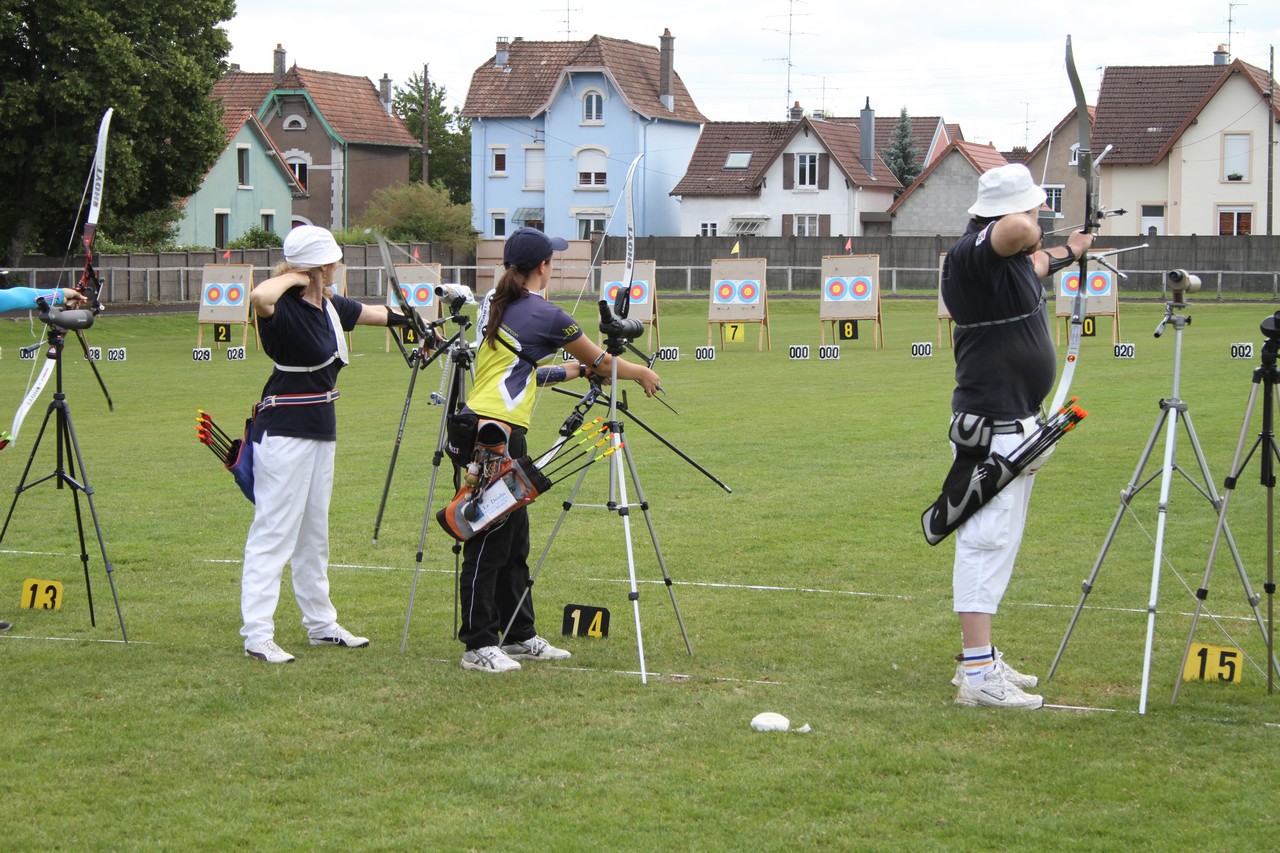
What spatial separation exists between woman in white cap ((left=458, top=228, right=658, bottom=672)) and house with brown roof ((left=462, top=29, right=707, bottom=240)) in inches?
2030

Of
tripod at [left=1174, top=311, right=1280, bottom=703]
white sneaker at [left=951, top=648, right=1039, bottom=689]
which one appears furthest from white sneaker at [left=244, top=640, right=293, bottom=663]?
Answer: tripod at [left=1174, top=311, right=1280, bottom=703]

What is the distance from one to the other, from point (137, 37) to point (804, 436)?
23927mm

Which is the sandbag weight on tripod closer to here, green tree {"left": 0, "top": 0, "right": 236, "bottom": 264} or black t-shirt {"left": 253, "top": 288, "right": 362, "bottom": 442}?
black t-shirt {"left": 253, "top": 288, "right": 362, "bottom": 442}

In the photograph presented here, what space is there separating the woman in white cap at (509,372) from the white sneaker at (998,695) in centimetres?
173

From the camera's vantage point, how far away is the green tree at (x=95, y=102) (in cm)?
2998

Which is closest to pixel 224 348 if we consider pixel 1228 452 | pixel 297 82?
pixel 1228 452

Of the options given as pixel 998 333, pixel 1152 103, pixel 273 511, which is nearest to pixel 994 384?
pixel 998 333

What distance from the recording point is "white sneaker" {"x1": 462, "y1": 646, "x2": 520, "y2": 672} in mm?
5863

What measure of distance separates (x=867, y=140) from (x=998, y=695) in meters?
55.3

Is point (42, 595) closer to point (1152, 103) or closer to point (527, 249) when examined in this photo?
point (527, 249)

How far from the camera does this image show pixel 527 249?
19.4 ft

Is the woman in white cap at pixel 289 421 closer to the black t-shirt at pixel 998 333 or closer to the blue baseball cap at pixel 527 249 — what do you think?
the blue baseball cap at pixel 527 249

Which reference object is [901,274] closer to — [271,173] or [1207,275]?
[1207,275]

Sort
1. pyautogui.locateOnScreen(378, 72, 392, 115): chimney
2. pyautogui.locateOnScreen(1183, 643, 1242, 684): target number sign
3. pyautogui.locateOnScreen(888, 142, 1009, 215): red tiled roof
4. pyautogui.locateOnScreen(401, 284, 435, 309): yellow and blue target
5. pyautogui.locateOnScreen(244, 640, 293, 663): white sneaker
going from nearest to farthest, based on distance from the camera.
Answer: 1. pyautogui.locateOnScreen(1183, 643, 1242, 684): target number sign
2. pyautogui.locateOnScreen(244, 640, 293, 663): white sneaker
3. pyautogui.locateOnScreen(401, 284, 435, 309): yellow and blue target
4. pyautogui.locateOnScreen(888, 142, 1009, 215): red tiled roof
5. pyautogui.locateOnScreen(378, 72, 392, 115): chimney
